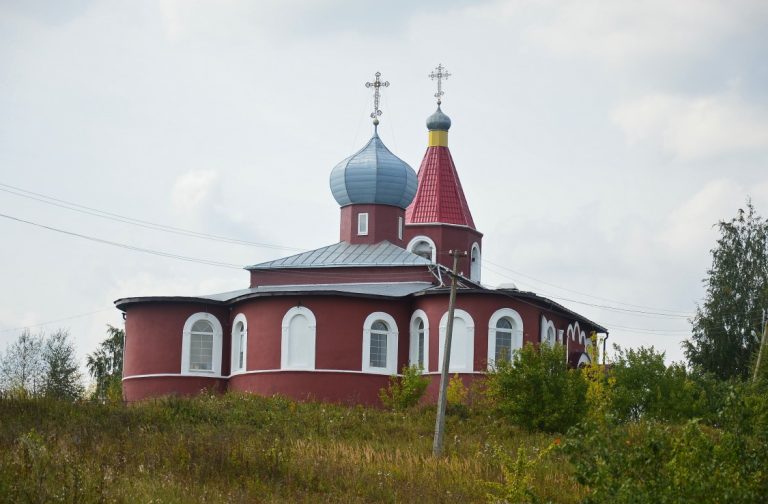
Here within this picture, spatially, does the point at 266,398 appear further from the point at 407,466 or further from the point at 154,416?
the point at 407,466

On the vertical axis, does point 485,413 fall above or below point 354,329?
below

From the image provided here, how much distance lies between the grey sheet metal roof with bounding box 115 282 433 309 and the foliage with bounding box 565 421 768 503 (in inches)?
790

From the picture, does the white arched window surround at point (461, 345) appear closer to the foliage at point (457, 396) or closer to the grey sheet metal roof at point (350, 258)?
the foliage at point (457, 396)

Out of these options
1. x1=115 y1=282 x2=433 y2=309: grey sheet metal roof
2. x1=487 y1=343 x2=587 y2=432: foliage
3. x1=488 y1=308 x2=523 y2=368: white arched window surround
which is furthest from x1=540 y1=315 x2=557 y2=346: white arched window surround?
x1=487 y1=343 x2=587 y2=432: foliage

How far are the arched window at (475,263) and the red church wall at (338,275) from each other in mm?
8708

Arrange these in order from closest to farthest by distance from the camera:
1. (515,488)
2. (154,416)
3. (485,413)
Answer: (515,488) < (154,416) < (485,413)

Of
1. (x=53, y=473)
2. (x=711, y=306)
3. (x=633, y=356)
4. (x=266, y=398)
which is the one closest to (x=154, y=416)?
(x=266, y=398)

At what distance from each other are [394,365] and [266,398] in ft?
13.4

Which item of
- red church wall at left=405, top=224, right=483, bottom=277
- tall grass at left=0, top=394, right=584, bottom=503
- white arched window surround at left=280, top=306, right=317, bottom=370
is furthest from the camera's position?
red church wall at left=405, top=224, right=483, bottom=277

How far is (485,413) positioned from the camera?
31.2m

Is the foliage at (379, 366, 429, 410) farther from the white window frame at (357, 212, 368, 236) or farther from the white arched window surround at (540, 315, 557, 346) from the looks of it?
the white window frame at (357, 212, 368, 236)

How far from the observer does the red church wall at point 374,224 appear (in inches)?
1559

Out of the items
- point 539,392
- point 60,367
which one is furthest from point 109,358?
point 539,392

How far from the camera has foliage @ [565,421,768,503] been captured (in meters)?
14.1
